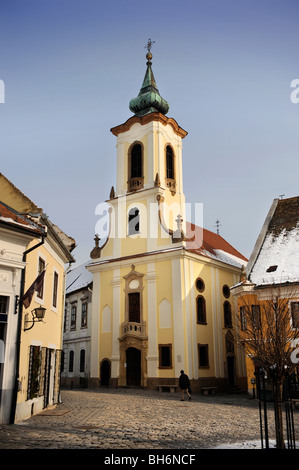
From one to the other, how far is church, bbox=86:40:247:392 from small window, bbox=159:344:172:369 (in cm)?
7

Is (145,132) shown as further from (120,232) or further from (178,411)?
(178,411)

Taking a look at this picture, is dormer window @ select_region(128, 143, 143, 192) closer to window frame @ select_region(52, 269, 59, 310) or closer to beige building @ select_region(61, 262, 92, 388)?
beige building @ select_region(61, 262, 92, 388)

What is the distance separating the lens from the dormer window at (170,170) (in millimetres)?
34906

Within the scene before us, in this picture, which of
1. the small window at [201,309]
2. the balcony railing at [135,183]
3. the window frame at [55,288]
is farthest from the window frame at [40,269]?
the balcony railing at [135,183]

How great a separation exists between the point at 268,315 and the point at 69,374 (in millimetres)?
32091

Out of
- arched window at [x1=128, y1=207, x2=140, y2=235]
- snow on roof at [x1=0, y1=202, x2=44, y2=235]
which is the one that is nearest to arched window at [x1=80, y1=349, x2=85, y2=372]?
arched window at [x1=128, y1=207, x2=140, y2=235]

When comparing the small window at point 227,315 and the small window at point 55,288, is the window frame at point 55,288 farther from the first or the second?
the small window at point 227,315

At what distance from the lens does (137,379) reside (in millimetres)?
30188

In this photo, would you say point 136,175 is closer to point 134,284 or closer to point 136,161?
point 136,161

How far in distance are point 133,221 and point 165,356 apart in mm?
10270

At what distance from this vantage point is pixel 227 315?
111ft

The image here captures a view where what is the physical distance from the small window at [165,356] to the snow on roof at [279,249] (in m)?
7.66

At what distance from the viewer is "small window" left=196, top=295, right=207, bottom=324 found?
102 feet

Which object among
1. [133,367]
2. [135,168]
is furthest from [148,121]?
[133,367]
